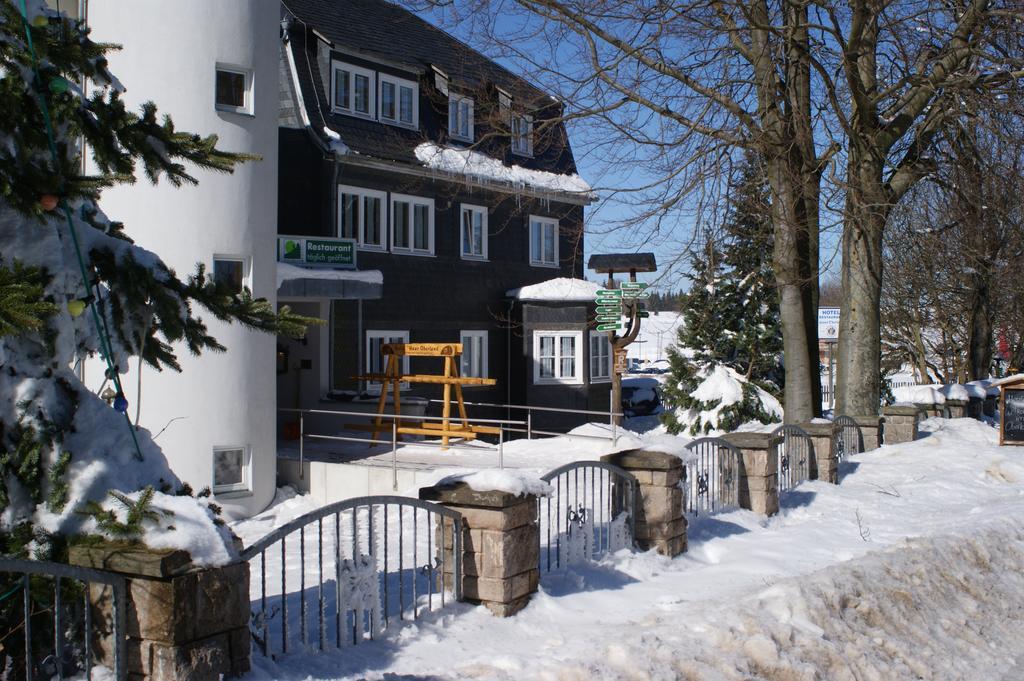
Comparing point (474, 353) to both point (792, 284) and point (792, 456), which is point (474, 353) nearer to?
point (792, 284)

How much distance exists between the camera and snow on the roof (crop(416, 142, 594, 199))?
84.4ft

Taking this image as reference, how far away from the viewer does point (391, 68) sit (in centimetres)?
2636

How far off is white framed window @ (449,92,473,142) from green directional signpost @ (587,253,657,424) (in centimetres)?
630

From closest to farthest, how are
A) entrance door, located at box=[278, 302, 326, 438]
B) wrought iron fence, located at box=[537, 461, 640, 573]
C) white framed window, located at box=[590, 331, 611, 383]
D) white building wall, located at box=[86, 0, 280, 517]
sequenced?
wrought iron fence, located at box=[537, 461, 640, 573] → white building wall, located at box=[86, 0, 280, 517] → entrance door, located at box=[278, 302, 326, 438] → white framed window, located at box=[590, 331, 611, 383]

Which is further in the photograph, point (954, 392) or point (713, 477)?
point (954, 392)

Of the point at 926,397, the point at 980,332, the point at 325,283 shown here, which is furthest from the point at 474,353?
→ the point at 980,332

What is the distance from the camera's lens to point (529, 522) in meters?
7.70

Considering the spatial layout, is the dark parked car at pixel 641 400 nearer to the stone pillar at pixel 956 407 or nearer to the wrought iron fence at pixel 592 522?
the stone pillar at pixel 956 407

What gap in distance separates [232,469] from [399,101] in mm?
12200

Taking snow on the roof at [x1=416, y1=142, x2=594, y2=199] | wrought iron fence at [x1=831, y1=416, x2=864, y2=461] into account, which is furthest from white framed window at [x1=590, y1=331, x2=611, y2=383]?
wrought iron fence at [x1=831, y1=416, x2=864, y2=461]

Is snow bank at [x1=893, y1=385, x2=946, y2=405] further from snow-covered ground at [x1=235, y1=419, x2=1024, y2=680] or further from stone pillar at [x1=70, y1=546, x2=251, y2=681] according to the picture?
stone pillar at [x1=70, y1=546, x2=251, y2=681]

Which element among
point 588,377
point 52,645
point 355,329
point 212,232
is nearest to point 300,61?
point 355,329

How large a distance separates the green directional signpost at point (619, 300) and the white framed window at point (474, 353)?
4.59 meters

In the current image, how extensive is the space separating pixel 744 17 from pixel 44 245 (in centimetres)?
1308
